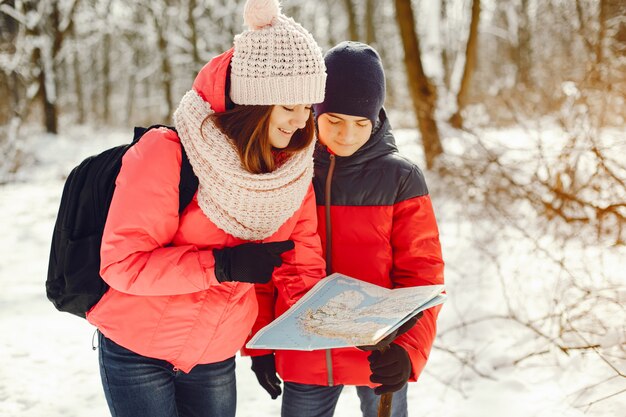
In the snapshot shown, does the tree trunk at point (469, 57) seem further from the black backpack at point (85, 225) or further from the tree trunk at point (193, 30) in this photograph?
the tree trunk at point (193, 30)

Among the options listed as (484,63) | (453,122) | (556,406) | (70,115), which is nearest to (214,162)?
(556,406)

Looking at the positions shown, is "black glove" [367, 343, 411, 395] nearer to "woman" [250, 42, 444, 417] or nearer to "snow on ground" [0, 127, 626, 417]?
"woman" [250, 42, 444, 417]

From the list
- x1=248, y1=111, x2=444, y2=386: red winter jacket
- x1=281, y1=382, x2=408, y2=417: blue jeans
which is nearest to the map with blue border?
x1=248, y1=111, x2=444, y2=386: red winter jacket

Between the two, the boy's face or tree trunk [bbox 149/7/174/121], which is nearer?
the boy's face

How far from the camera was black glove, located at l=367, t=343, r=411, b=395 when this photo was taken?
1696mm

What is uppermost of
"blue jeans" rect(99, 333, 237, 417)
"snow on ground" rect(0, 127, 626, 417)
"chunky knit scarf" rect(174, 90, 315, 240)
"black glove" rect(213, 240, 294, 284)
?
"chunky knit scarf" rect(174, 90, 315, 240)

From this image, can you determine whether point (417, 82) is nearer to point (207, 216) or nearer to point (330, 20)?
point (207, 216)

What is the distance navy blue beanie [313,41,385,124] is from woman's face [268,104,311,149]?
0.83 ft

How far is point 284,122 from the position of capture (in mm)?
1724

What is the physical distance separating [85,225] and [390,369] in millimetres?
985

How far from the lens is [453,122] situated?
7297 mm

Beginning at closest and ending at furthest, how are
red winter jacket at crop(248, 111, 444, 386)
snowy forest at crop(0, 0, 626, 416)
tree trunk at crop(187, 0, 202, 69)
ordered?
red winter jacket at crop(248, 111, 444, 386) < snowy forest at crop(0, 0, 626, 416) < tree trunk at crop(187, 0, 202, 69)

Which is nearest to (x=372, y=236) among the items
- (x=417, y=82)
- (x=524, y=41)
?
(x=417, y=82)

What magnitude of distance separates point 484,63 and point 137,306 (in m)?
41.0
